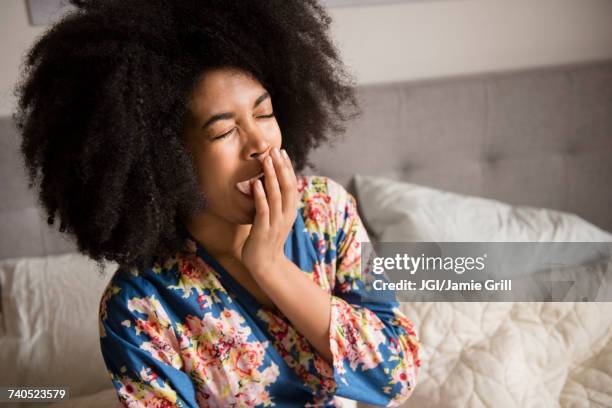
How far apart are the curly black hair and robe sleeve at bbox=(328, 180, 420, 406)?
0.32 metres

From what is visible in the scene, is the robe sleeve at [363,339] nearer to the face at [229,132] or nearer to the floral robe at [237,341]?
the floral robe at [237,341]

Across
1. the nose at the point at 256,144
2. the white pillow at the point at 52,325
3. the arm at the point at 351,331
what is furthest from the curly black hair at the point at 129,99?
the white pillow at the point at 52,325

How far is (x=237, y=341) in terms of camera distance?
1.08 meters

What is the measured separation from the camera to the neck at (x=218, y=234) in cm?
110

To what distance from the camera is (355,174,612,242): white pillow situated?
1625 mm

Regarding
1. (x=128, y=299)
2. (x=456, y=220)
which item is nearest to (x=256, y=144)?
(x=128, y=299)

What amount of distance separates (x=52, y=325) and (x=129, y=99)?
0.88 metres

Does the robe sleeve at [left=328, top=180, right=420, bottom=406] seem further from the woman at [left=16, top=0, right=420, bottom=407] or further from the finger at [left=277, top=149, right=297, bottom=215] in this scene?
the finger at [left=277, top=149, right=297, bottom=215]

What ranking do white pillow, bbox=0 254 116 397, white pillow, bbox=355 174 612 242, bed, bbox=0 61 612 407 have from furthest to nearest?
white pillow, bbox=355 174 612 242 → white pillow, bbox=0 254 116 397 → bed, bbox=0 61 612 407

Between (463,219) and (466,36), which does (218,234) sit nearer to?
(463,219)

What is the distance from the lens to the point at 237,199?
3.28ft

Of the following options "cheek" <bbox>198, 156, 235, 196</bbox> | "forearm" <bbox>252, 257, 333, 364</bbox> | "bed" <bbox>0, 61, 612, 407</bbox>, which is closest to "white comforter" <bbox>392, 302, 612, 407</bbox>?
"bed" <bbox>0, 61, 612, 407</bbox>

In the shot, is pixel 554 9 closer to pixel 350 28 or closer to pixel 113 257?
pixel 350 28

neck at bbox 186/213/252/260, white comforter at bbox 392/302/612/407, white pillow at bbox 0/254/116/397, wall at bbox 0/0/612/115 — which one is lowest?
white comforter at bbox 392/302/612/407
